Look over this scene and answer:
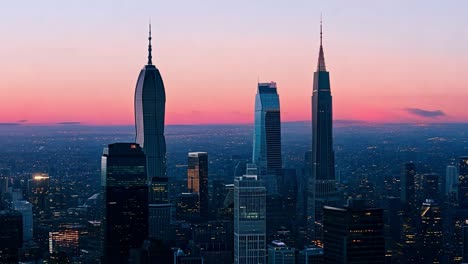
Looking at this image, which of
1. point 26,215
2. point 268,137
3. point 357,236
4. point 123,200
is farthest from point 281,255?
point 268,137

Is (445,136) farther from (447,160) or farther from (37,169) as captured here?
(37,169)

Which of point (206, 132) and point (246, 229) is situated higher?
point (206, 132)

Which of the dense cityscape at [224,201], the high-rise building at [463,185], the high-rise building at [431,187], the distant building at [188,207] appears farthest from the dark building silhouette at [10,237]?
A: the high-rise building at [463,185]

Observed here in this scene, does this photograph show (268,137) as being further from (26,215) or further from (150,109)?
(26,215)

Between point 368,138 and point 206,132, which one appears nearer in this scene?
point 368,138

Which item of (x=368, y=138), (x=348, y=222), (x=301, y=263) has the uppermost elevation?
(x=368, y=138)

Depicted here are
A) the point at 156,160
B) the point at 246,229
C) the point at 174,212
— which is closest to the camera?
the point at 246,229

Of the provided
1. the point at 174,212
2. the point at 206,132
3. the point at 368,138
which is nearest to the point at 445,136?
the point at 368,138
